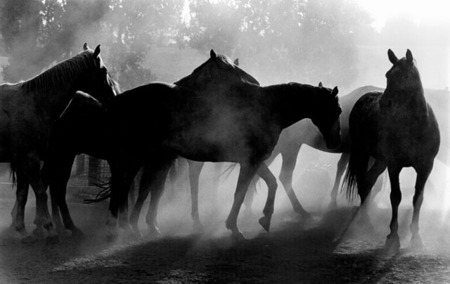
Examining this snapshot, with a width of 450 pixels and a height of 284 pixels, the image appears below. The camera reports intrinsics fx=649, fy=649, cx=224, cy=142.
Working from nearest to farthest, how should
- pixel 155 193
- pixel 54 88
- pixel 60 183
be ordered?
pixel 54 88 → pixel 60 183 → pixel 155 193

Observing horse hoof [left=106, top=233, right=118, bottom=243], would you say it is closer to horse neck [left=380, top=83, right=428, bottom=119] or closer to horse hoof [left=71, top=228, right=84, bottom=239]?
horse hoof [left=71, top=228, right=84, bottom=239]

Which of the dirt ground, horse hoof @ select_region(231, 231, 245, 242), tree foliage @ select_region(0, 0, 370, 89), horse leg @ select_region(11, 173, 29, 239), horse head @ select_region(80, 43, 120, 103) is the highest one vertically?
tree foliage @ select_region(0, 0, 370, 89)

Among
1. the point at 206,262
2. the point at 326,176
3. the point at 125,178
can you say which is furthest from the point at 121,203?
the point at 326,176

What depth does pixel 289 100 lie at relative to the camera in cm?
877

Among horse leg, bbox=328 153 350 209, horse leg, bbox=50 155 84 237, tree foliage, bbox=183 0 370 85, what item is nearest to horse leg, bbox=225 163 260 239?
horse leg, bbox=50 155 84 237

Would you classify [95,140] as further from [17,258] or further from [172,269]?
[172,269]

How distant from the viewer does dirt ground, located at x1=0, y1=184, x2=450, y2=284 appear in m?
6.46

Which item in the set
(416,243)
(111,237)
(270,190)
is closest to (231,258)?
(270,190)

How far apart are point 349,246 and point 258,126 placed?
6.41 ft

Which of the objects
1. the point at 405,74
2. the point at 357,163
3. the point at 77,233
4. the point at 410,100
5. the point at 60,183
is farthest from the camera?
the point at 357,163

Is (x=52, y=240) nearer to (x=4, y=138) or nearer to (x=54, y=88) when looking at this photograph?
(x=4, y=138)

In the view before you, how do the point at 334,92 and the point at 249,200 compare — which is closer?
the point at 334,92

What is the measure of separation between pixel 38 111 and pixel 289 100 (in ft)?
10.8

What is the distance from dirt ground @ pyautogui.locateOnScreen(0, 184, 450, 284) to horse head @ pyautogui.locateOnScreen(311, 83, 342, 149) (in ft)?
4.67
